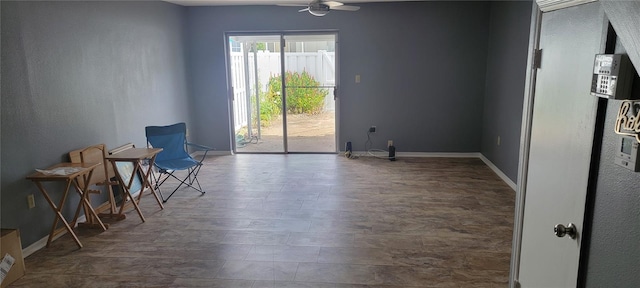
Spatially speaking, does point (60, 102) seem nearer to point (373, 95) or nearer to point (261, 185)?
point (261, 185)

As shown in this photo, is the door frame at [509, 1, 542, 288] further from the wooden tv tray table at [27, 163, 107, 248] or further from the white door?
the wooden tv tray table at [27, 163, 107, 248]

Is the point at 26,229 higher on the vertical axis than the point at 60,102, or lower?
lower

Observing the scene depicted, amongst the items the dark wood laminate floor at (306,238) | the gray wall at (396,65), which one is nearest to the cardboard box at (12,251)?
the dark wood laminate floor at (306,238)

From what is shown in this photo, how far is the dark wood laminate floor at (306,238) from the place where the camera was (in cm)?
283

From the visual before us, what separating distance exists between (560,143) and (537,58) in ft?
1.53

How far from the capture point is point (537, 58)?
1.94 metres

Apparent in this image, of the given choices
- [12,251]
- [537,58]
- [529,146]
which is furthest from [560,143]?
[12,251]

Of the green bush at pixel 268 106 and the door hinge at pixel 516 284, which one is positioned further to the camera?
the green bush at pixel 268 106

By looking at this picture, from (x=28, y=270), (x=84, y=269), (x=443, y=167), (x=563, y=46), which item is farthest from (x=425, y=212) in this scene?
(x=28, y=270)

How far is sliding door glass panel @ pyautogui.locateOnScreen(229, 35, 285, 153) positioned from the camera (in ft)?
21.6

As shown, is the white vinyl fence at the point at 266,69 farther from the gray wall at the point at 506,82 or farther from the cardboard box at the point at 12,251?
the cardboard box at the point at 12,251

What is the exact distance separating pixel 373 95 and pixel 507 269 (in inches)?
152

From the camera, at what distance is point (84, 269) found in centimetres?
297

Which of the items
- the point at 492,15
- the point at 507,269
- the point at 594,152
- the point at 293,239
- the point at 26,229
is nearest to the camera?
the point at 594,152
